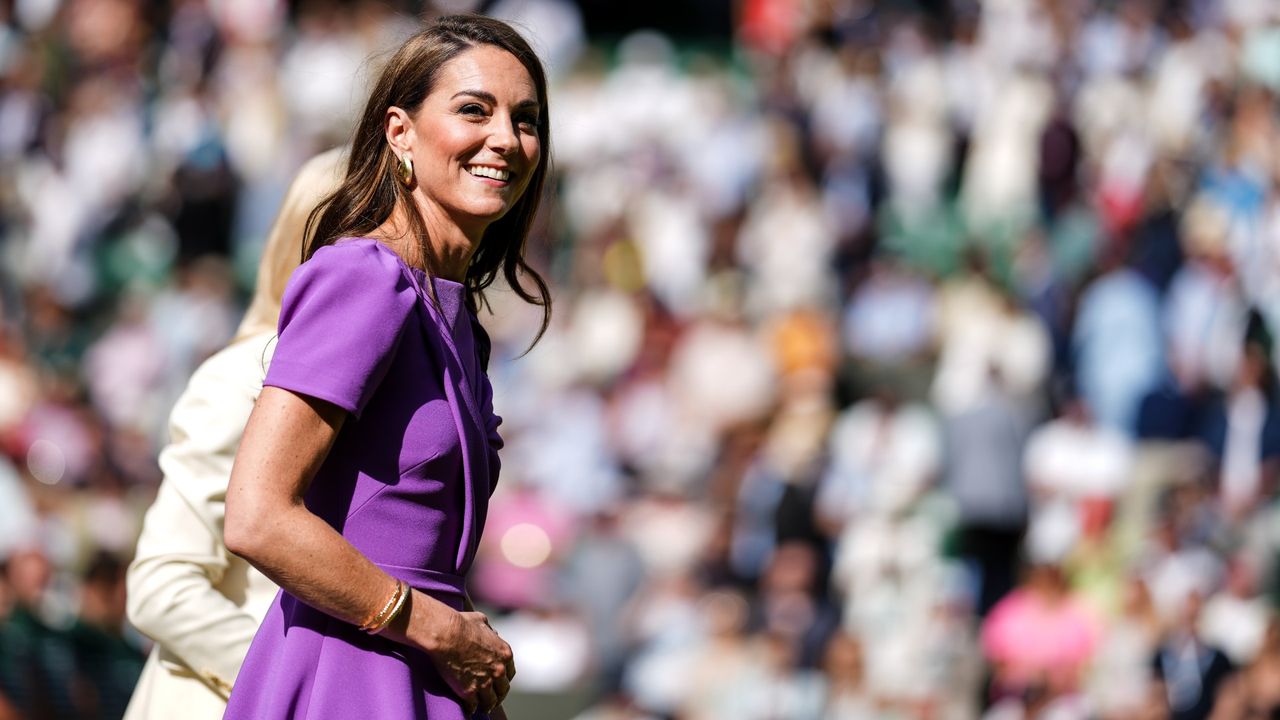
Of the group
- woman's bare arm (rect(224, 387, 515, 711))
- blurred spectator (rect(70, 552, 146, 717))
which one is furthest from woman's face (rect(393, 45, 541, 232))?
blurred spectator (rect(70, 552, 146, 717))

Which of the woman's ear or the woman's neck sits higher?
the woman's ear

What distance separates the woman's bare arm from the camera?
258cm

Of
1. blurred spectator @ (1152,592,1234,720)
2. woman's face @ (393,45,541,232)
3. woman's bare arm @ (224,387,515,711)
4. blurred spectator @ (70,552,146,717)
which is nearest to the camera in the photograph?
woman's bare arm @ (224,387,515,711)

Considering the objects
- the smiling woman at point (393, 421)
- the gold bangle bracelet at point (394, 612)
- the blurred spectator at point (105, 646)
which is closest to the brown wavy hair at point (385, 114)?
the smiling woman at point (393, 421)

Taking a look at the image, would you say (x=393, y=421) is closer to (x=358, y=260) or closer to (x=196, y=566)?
A: (x=358, y=260)

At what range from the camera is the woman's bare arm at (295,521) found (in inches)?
102

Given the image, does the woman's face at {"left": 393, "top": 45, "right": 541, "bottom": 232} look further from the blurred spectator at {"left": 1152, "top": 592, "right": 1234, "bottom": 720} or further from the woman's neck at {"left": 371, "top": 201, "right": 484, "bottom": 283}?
the blurred spectator at {"left": 1152, "top": 592, "right": 1234, "bottom": 720}

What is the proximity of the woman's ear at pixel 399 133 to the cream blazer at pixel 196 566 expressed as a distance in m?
0.60

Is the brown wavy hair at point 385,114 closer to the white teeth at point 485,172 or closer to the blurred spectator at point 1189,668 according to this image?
the white teeth at point 485,172

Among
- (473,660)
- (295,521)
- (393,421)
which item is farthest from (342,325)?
(473,660)

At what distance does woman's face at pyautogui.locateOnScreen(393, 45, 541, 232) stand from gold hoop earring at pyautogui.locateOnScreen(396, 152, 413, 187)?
1 centimetres

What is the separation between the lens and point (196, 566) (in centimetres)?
338

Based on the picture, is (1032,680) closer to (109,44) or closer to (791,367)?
(791,367)

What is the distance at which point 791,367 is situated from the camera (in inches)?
500
